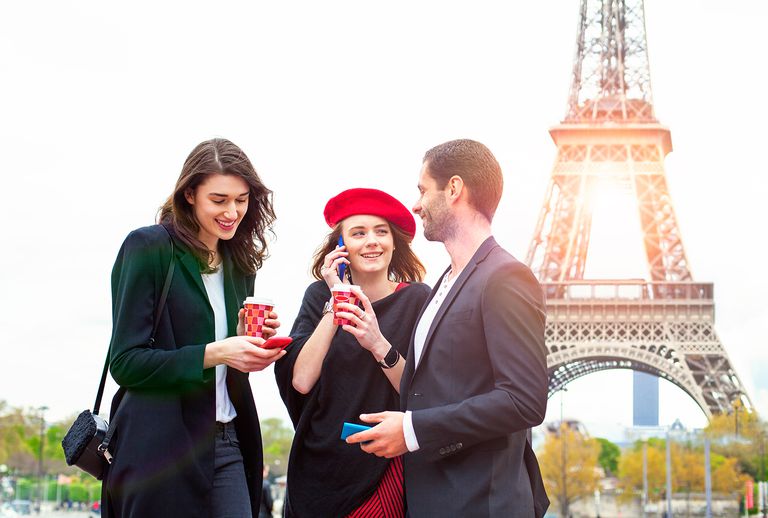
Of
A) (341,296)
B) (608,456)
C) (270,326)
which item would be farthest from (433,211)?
(608,456)

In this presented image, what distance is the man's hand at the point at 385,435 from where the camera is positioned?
3.73 metres

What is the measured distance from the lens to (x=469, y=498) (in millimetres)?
3697

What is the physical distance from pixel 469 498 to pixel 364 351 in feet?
3.80

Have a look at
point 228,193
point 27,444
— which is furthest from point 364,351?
point 27,444

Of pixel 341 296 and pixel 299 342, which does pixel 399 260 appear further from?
pixel 341 296

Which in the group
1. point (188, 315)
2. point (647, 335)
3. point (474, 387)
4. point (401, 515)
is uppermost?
point (647, 335)

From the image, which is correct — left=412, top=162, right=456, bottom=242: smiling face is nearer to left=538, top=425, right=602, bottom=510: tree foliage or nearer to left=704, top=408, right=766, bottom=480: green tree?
left=704, top=408, right=766, bottom=480: green tree

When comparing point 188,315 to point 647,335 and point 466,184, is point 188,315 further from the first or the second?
point 647,335

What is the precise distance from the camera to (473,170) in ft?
13.0

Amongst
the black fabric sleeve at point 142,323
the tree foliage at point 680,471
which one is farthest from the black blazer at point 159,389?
the tree foliage at point 680,471

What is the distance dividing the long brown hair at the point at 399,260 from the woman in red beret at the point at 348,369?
0.14 feet

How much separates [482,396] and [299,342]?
127 cm

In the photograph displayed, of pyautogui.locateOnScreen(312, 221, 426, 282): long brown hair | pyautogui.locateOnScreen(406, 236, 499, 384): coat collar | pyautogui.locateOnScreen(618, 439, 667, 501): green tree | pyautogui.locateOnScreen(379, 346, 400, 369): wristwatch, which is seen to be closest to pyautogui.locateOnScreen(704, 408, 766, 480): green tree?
pyautogui.locateOnScreen(618, 439, 667, 501): green tree

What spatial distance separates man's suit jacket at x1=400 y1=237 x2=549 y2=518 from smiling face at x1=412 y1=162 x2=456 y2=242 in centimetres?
17
